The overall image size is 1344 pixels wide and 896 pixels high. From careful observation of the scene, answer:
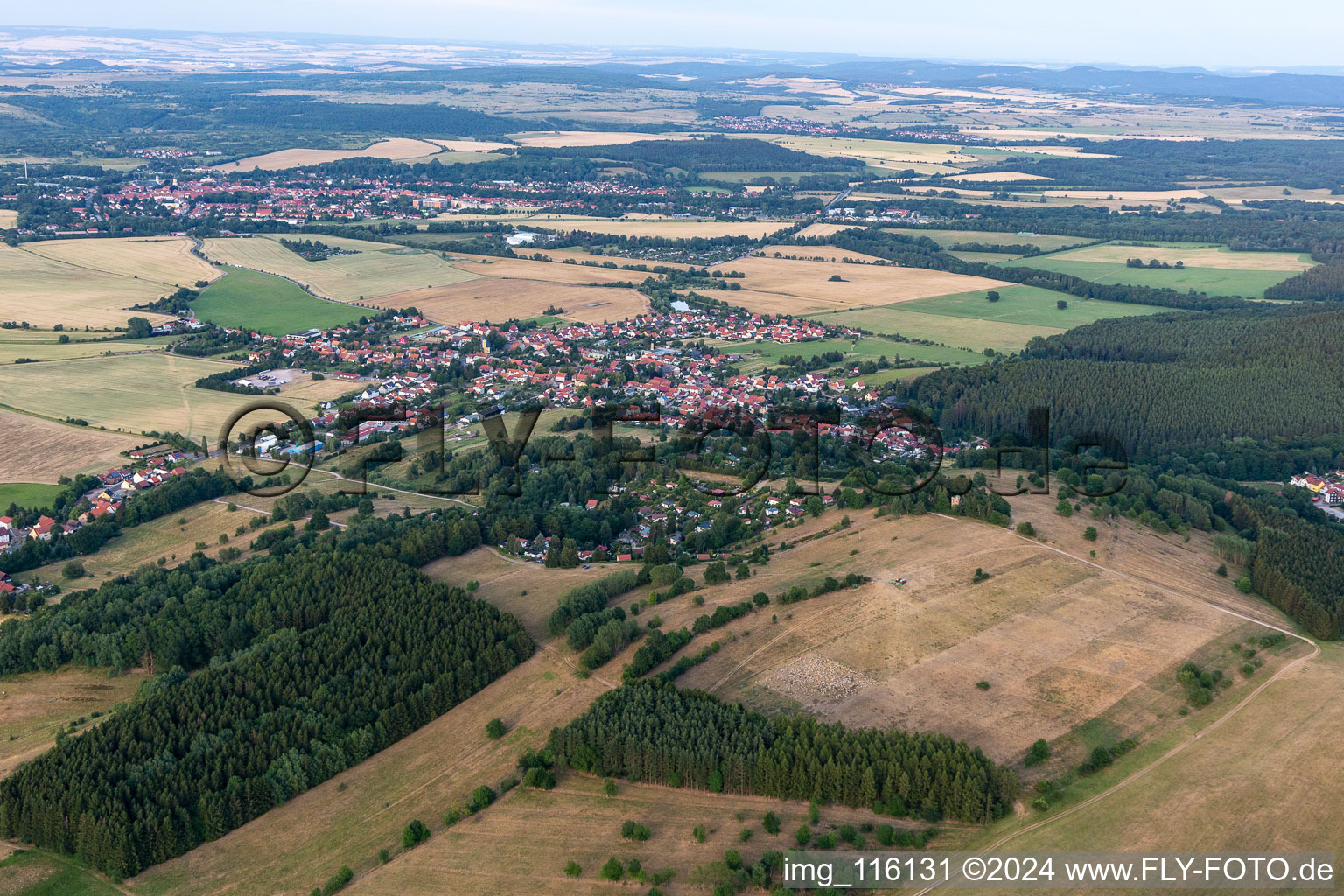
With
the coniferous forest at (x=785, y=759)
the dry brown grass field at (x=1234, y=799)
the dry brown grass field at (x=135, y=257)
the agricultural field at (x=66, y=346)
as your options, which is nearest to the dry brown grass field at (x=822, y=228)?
the dry brown grass field at (x=135, y=257)

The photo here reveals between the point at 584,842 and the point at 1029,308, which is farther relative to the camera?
the point at 1029,308

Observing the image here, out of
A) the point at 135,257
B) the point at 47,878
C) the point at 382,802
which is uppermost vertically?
the point at 135,257

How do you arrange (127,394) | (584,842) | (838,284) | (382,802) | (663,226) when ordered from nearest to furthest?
(584,842) < (382,802) < (127,394) < (838,284) < (663,226)

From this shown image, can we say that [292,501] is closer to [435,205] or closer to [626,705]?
[626,705]

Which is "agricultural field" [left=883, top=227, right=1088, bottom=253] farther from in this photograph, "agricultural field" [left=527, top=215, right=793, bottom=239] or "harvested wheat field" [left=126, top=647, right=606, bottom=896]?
"harvested wheat field" [left=126, top=647, right=606, bottom=896]

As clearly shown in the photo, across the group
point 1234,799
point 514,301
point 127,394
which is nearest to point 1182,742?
point 1234,799

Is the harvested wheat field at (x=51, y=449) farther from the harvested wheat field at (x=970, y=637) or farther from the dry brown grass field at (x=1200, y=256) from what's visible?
the dry brown grass field at (x=1200, y=256)

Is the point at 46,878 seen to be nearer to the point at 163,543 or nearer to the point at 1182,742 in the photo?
the point at 163,543
